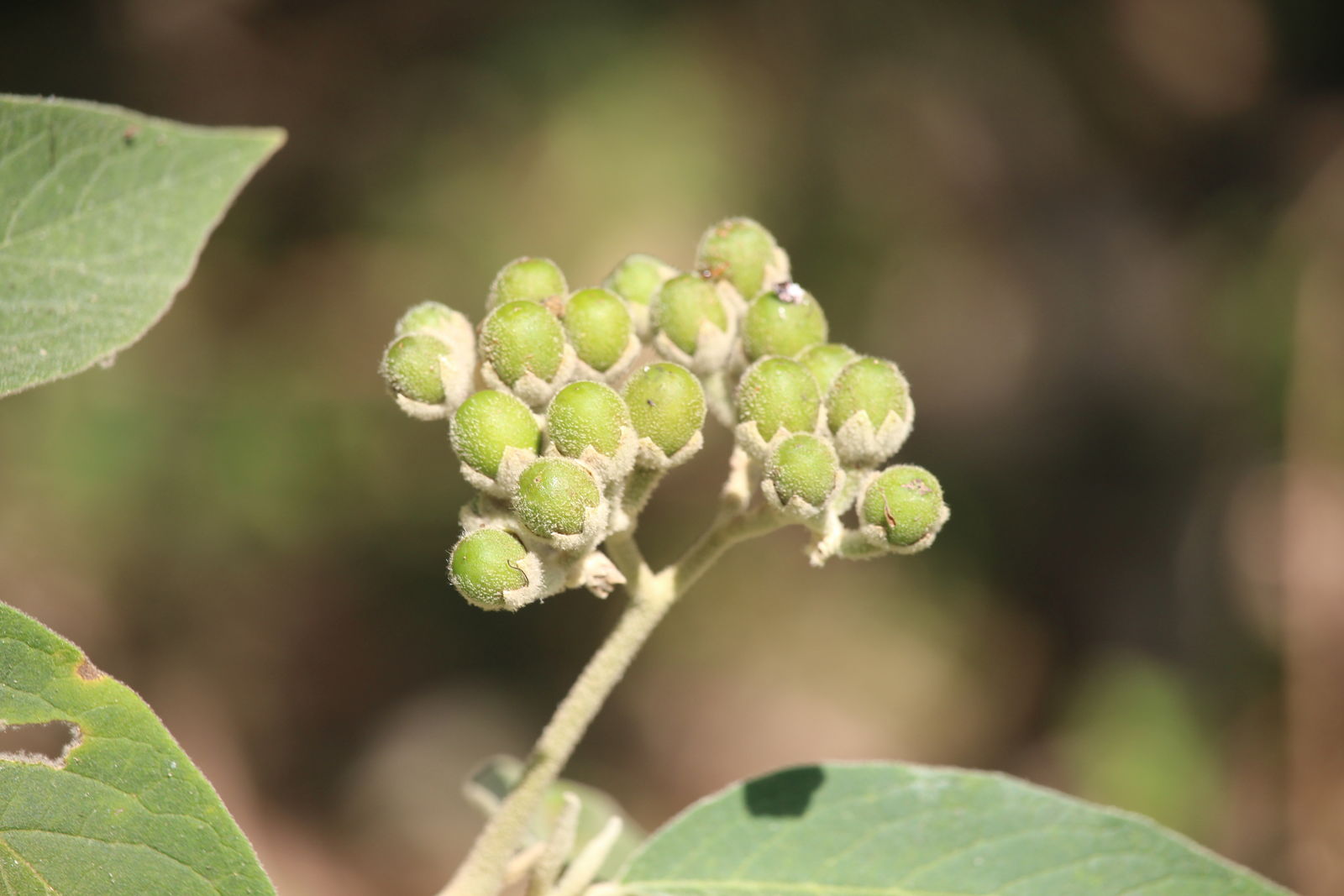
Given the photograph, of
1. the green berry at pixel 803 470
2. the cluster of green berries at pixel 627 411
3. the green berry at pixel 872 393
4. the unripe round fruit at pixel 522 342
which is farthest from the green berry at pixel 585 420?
the green berry at pixel 872 393

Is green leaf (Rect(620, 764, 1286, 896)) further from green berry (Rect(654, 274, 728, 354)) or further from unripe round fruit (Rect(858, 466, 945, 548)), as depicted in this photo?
green berry (Rect(654, 274, 728, 354))

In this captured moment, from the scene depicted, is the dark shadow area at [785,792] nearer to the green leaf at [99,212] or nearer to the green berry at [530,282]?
the green berry at [530,282]

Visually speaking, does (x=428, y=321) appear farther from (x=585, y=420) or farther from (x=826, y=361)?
(x=826, y=361)

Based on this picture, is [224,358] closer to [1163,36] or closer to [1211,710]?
[1211,710]

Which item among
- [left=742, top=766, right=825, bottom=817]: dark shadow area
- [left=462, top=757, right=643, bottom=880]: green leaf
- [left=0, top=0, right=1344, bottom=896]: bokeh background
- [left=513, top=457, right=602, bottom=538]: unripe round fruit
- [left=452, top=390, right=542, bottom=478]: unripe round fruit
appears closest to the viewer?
[left=513, top=457, right=602, bottom=538]: unripe round fruit

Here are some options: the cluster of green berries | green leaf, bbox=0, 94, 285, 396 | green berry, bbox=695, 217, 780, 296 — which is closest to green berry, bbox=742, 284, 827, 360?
the cluster of green berries

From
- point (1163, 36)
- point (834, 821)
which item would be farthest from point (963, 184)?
point (834, 821)
